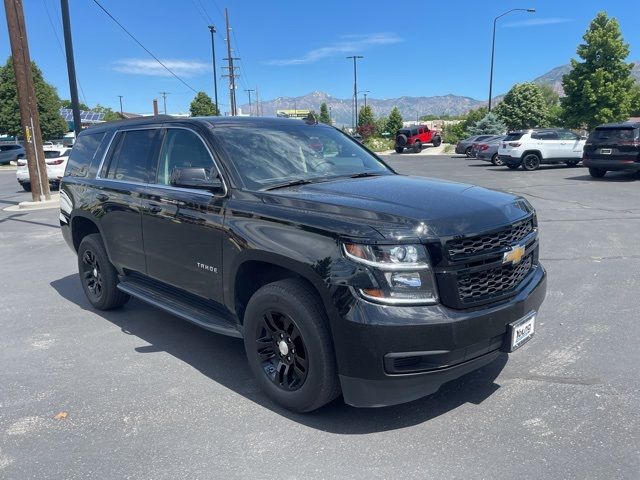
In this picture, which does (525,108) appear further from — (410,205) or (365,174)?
(410,205)

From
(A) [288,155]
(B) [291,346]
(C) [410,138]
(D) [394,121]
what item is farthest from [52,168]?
(D) [394,121]

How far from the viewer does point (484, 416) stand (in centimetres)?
342

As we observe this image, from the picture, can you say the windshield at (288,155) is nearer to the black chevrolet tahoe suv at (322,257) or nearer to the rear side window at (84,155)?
the black chevrolet tahoe suv at (322,257)

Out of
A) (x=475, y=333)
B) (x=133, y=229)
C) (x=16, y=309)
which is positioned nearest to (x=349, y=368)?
(x=475, y=333)

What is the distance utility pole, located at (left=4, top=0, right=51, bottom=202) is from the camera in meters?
14.7

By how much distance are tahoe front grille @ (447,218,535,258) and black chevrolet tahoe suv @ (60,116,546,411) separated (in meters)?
0.01

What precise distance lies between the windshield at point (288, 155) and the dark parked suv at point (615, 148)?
14714 millimetres

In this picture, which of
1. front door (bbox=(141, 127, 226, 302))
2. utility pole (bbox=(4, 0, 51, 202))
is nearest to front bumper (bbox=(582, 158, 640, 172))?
front door (bbox=(141, 127, 226, 302))

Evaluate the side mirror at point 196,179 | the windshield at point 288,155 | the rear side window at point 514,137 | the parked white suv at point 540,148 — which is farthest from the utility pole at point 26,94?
the rear side window at point 514,137

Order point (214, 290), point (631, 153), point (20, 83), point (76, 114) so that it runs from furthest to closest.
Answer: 1. point (76, 114)
2. point (631, 153)
3. point (20, 83)
4. point (214, 290)

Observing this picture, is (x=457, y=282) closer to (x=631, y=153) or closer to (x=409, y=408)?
(x=409, y=408)

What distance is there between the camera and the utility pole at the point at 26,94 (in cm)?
1470

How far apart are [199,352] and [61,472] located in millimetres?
1731

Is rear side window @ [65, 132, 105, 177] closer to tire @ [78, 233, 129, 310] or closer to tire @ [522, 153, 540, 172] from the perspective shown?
tire @ [78, 233, 129, 310]
